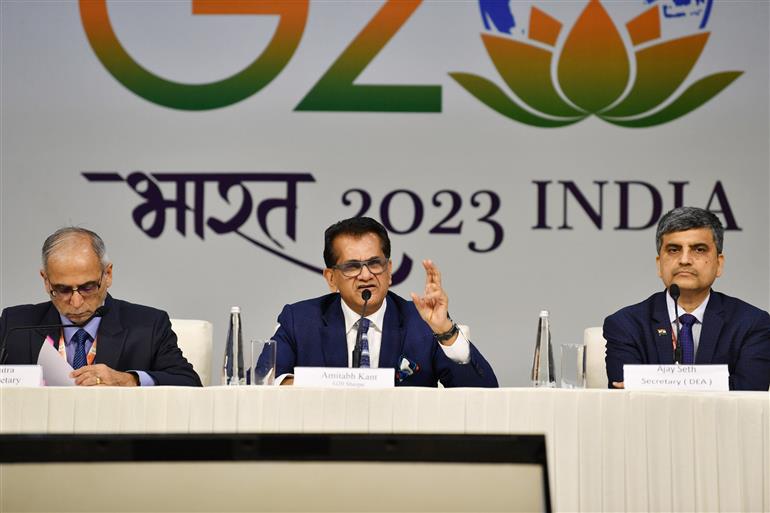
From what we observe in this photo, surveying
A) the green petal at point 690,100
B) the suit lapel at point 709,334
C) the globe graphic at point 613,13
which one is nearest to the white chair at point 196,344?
the suit lapel at point 709,334

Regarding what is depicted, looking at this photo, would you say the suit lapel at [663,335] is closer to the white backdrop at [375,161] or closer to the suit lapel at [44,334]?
the white backdrop at [375,161]

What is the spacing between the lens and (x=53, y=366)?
2381 millimetres

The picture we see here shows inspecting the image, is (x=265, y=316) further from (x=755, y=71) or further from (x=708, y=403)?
(x=708, y=403)

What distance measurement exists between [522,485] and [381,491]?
14 cm

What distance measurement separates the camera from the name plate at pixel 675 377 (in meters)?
2.25

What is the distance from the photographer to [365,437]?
2.95ft

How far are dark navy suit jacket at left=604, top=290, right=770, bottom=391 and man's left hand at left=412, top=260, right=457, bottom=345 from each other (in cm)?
67

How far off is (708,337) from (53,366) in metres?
1.94

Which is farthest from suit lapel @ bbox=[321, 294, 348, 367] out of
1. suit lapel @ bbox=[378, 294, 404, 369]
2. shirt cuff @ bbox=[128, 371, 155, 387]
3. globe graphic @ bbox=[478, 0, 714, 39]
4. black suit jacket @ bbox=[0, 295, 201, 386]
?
globe graphic @ bbox=[478, 0, 714, 39]

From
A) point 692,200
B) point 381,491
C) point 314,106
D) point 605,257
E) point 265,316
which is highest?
point 314,106

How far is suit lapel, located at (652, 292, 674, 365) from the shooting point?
3023mm

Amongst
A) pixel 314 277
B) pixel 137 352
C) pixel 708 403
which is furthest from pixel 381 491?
pixel 314 277

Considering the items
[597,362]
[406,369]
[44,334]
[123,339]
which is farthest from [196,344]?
[597,362]

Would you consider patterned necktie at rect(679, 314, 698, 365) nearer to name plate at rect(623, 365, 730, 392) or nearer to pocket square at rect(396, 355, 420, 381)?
name plate at rect(623, 365, 730, 392)
